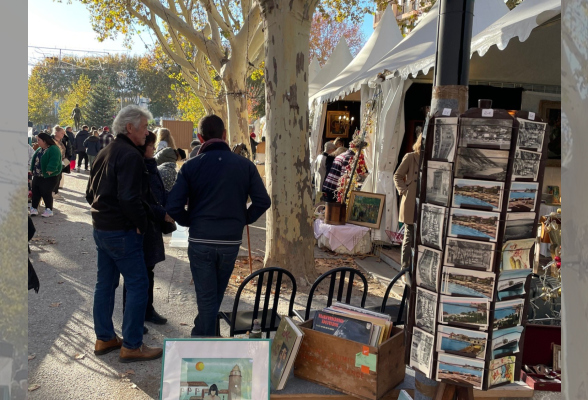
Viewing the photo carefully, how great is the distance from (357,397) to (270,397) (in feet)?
1.63

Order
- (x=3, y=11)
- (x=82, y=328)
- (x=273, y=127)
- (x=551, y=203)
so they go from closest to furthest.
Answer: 1. (x=3, y=11)
2. (x=82, y=328)
3. (x=273, y=127)
4. (x=551, y=203)

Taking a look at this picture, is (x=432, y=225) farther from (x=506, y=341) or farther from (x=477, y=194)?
(x=506, y=341)

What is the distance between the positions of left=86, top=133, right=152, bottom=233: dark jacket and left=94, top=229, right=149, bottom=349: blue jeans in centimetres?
11

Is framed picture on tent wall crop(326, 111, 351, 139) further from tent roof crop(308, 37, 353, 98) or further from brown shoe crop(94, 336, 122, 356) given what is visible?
brown shoe crop(94, 336, 122, 356)

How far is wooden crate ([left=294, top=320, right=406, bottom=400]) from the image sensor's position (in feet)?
9.77

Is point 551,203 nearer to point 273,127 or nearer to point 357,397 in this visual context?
point 273,127

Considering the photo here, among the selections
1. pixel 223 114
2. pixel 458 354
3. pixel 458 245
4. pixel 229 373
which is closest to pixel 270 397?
pixel 229 373

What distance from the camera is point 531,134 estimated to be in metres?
2.51

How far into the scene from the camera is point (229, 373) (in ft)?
9.42

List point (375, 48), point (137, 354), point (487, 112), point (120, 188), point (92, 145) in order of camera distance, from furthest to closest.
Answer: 1. point (92, 145)
2. point (375, 48)
3. point (137, 354)
4. point (120, 188)
5. point (487, 112)

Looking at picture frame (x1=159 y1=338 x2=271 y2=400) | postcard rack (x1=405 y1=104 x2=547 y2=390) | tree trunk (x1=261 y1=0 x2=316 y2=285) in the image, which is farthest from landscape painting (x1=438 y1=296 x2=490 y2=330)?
tree trunk (x1=261 y1=0 x2=316 y2=285)

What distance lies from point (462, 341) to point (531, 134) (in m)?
1.05

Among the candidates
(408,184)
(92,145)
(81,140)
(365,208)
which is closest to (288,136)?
(408,184)

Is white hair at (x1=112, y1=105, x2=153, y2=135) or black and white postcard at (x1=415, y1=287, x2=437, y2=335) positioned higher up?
white hair at (x1=112, y1=105, x2=153, y2=135)
